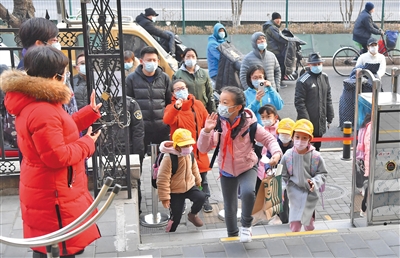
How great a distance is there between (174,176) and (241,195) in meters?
0.76

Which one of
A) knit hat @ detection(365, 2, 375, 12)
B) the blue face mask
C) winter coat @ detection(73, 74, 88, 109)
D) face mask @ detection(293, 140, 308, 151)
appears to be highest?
knit hat @ detection(365, 2, 375, 12)

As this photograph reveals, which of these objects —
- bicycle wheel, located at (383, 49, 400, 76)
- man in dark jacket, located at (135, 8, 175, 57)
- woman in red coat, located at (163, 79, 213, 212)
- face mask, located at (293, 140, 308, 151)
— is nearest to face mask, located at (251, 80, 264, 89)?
woman in red coat, located at (163, 79, 213, 212)

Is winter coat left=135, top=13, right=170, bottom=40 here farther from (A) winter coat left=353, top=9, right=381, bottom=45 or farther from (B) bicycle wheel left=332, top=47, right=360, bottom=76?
(B) bicycle wheel left=332, top=47, right=360, bottom=76

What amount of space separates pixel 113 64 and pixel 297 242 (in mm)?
2435

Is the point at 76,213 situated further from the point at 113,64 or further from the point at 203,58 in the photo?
the point at 203,58

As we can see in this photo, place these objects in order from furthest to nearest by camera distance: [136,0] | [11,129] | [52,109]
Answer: [136,0] < [11,129] < [52,109]

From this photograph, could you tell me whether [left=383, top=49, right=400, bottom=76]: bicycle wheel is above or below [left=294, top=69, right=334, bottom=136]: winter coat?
below

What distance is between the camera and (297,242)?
503cm

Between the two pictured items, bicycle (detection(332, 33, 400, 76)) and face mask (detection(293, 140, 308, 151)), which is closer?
face mask (detection(293, 140, 308, 151))

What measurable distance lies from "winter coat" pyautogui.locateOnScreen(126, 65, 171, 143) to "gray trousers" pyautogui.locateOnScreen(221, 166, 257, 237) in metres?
1.82

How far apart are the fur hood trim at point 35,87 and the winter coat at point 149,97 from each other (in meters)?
3.28

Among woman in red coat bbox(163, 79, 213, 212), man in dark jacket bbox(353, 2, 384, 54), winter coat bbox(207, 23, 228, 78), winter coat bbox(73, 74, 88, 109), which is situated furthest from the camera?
man in dark jacket bbox(353, 2, 384, 54)

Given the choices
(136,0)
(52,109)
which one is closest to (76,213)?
(52,109)

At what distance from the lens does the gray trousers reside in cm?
517
